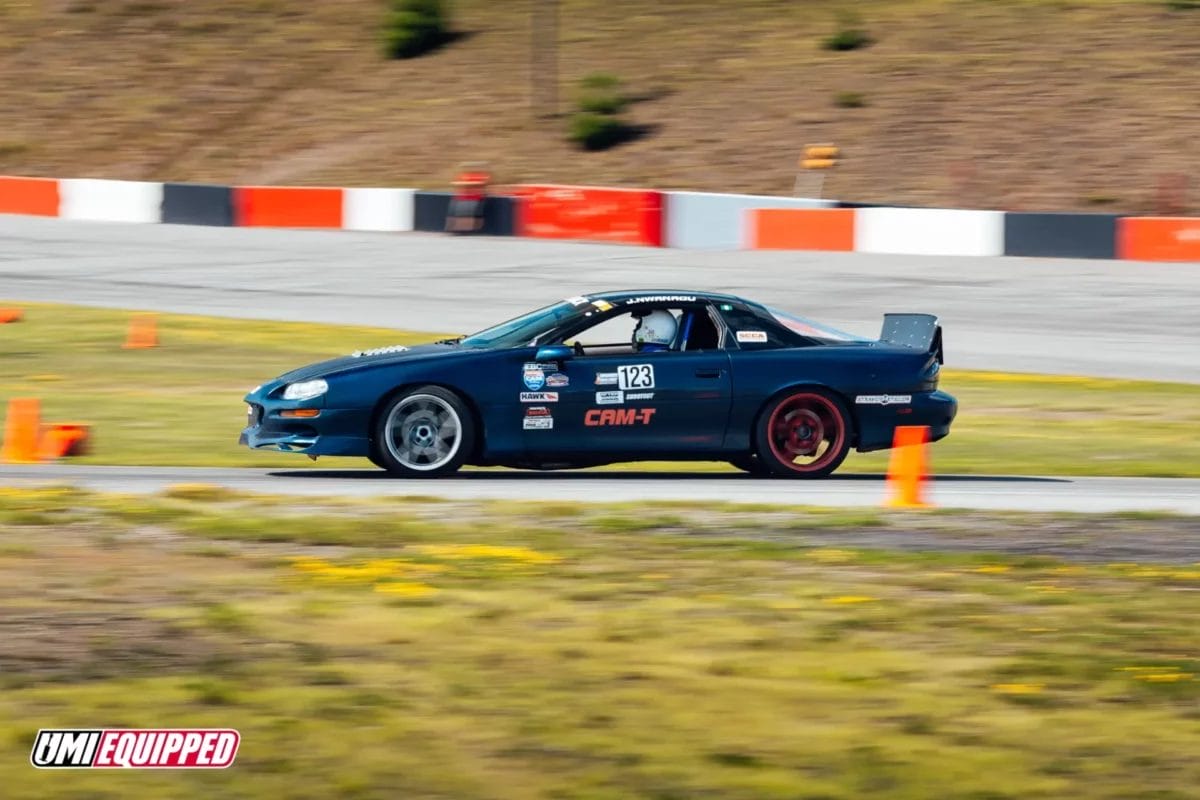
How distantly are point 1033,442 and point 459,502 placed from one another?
5707 millimetres

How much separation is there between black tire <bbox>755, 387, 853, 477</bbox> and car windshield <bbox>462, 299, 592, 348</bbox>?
138 cm

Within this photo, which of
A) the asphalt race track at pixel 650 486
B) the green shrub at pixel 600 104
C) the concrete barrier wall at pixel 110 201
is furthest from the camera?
the green shrub at pixel 600 104

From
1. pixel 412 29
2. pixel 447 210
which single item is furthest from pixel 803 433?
pixel 412 29

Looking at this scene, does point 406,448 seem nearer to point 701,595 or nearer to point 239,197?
point 701,595

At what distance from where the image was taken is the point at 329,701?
5.99 m

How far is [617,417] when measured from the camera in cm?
1141

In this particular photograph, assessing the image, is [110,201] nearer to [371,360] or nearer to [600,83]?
[600,83]

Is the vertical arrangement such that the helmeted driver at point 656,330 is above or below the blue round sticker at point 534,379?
above

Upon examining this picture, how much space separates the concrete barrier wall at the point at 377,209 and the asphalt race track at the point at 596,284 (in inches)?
20.9

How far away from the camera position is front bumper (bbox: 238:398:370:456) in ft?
36.5

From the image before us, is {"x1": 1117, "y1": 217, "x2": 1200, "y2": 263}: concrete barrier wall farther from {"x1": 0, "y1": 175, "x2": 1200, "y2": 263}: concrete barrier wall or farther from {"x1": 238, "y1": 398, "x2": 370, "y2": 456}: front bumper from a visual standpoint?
{"x1": 238, "y1": 398, "x2": 370, "y2": 456}: front bumper

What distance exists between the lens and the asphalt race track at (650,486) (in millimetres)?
10680

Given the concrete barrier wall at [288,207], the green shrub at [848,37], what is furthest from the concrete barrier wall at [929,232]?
the green shrub at [848,37]

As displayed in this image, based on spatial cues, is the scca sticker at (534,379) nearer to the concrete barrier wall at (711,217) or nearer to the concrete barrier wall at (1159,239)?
the concrete barrier wall at (1159,239)
